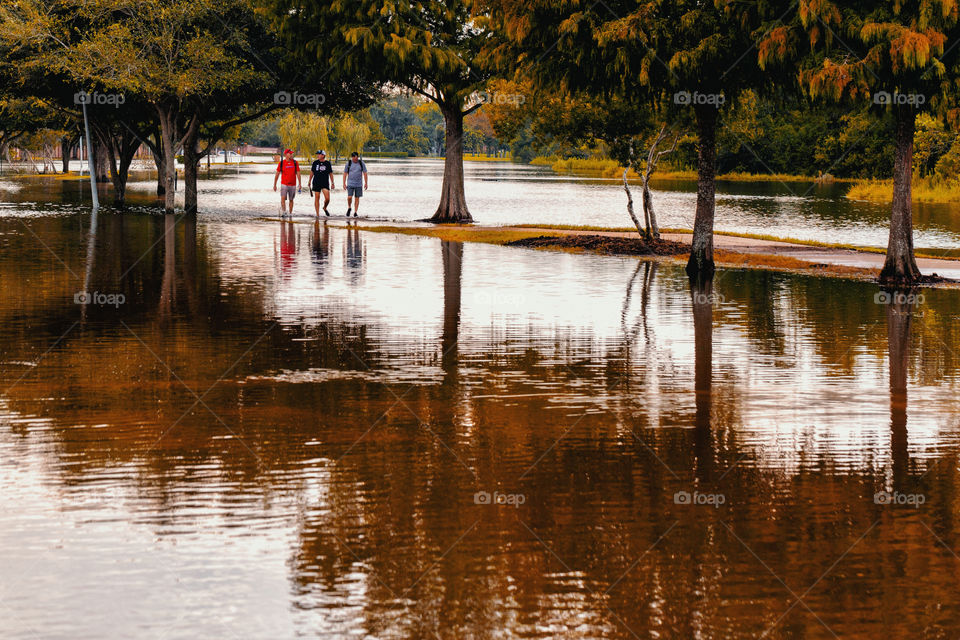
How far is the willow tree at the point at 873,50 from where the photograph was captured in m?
17.8

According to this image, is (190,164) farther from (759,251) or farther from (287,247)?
(759,251)

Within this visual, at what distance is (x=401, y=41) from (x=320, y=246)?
270 inches

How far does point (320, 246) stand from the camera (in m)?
26.8

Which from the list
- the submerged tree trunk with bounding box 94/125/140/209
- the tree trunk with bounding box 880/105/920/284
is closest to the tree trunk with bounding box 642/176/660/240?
the tree trunk with bounding box 880/105/920/284

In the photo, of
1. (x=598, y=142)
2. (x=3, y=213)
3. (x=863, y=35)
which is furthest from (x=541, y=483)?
(x=3, y=213)

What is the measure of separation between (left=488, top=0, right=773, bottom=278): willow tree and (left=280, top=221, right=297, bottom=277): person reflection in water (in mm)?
5639

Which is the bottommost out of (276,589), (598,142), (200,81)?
(276,589)

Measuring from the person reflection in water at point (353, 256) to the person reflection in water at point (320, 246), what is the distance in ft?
1.35

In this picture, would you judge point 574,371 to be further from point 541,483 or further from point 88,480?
point 88,480

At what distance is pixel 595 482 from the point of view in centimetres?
806

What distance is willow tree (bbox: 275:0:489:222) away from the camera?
102 ft

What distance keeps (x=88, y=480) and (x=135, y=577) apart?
195cm

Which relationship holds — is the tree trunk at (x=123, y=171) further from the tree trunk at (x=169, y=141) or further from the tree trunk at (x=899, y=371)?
the tree trunk at (x=899, y=371)

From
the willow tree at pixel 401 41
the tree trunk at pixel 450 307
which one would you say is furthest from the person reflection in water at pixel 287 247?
the willow tree at pixel 401 41
